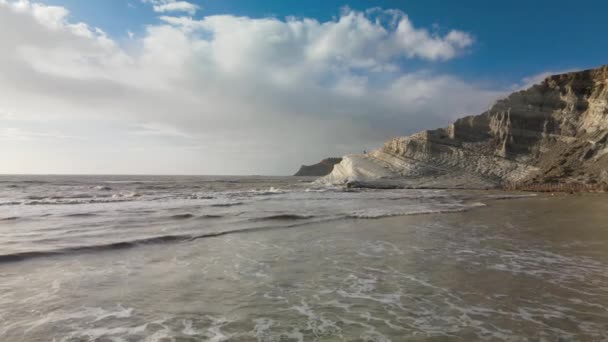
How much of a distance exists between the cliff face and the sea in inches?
876

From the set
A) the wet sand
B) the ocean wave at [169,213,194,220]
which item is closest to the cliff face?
the ocean wave at [169,213,194,220]

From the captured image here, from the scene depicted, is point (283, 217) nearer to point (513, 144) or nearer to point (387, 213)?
point (387, 213)

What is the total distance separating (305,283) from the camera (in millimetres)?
5273

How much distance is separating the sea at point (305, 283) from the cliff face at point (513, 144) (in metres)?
22.2

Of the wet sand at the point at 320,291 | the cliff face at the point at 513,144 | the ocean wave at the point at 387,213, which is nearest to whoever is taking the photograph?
the wet sand at the point at 320,291

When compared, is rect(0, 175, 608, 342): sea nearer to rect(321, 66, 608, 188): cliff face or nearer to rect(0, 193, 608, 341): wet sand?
rect(0, 193, 608, 341): wet sand

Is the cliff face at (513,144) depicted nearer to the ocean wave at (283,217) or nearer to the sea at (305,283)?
the ocean wave at (283,217)

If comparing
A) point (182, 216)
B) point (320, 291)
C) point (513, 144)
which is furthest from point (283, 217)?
point (513, 144)

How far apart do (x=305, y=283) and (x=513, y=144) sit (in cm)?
3417

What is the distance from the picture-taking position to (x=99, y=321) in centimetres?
392

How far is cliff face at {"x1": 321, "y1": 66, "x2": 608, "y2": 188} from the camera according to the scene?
2938 centimetres

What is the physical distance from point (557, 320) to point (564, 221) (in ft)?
30.3

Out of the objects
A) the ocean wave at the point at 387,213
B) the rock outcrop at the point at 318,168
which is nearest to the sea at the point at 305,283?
the ocean wave at the point at 387,213

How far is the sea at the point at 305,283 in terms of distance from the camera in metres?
3.66
